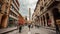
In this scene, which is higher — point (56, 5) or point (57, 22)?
point (56, 5)

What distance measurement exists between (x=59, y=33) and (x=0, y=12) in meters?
23.3

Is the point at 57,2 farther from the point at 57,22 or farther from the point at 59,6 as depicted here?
the point at 57,22

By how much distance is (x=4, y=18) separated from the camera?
3844cm

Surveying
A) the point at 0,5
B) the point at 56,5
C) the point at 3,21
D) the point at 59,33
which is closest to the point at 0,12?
the point at 0,5

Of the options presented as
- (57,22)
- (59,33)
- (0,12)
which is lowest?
(59,33)

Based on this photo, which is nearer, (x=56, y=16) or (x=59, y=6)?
(x=56, y=16)

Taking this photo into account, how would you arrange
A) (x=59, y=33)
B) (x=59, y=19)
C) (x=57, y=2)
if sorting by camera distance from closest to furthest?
(x=59, y=19) → (x=59, y=33) → (x=57, y=2)

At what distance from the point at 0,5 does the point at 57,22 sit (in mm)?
25596

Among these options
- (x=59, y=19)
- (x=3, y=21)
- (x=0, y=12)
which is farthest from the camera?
(x=3, y=21)

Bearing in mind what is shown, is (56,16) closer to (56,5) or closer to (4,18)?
(56,5)

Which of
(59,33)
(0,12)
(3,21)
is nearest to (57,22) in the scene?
(59,33)

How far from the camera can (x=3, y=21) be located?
37.4 metres

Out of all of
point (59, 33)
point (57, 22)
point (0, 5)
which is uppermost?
point (0, 5)

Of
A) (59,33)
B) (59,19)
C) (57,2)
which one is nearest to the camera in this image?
(59,19)
